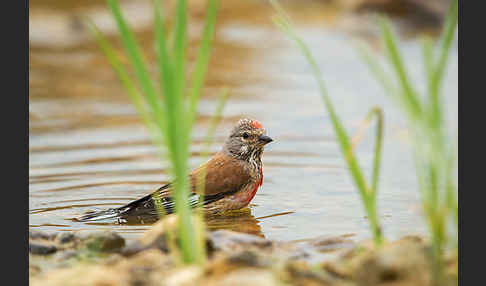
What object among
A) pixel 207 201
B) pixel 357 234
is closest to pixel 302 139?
pixel 207 201

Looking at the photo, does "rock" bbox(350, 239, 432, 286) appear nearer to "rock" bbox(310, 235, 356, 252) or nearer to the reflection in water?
"rock" bbox(310, 235, 356, 252)

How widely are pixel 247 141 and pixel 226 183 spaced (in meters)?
0.61

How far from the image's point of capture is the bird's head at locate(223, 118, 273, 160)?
7582 millimetres

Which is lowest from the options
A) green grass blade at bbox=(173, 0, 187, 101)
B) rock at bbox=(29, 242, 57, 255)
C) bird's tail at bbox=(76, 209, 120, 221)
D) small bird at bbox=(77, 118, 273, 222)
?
rock at bbox=(29, 242, 57, 255)

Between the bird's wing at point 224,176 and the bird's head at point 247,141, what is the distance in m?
0.15

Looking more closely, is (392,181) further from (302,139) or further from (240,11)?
(240,11)

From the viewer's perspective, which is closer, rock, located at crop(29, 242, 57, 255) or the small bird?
rock, located at crop(29, 242, 57, 255)

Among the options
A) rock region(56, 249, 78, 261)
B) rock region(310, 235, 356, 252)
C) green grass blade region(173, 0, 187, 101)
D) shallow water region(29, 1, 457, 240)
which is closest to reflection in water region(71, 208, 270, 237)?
shallow water region(29, 1, 457, 240)

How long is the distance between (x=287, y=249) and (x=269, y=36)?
32.2 ft

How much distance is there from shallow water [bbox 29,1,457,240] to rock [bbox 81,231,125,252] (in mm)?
1079

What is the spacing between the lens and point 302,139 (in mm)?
9414

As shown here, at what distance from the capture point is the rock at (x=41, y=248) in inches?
200

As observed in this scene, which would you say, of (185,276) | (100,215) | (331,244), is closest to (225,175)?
(100,215)

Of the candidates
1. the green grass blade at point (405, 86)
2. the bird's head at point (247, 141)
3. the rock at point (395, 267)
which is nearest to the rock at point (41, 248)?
the rock at point (395, 267)
